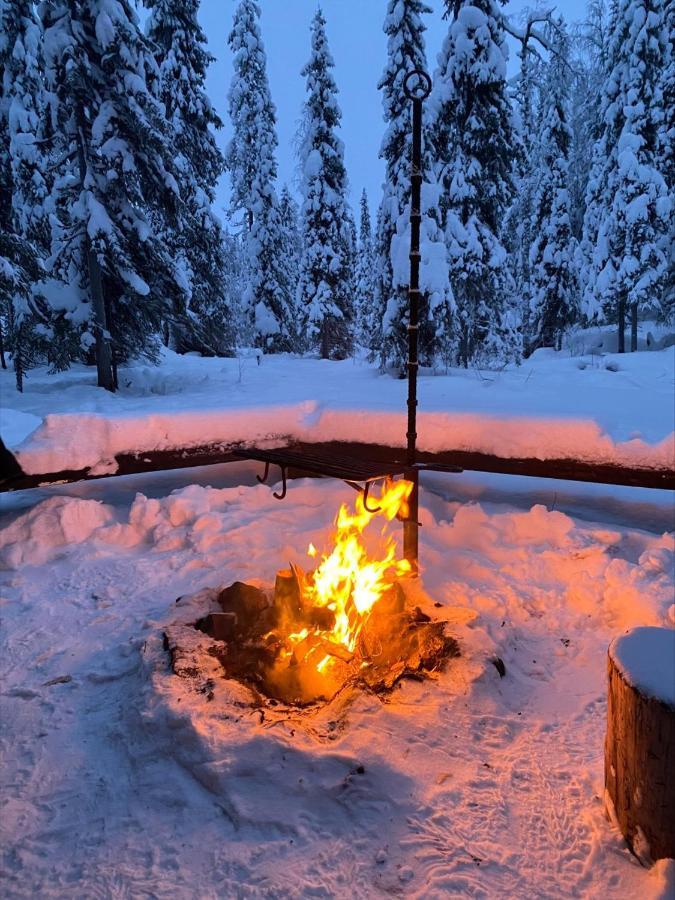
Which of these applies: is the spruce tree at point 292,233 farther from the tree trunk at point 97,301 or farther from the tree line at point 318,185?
the tree trunk at point 97,301

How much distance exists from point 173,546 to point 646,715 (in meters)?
3.96

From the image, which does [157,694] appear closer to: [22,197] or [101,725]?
[101,725]

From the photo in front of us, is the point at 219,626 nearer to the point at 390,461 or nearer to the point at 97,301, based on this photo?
the point at 390,461

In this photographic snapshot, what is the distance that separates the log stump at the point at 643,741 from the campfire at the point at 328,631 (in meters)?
1.16

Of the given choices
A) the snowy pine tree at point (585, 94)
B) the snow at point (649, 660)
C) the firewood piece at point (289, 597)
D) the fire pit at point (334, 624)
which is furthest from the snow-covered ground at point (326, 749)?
the snowy pine tree at point (585, 94)

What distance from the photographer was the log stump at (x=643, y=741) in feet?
6.37

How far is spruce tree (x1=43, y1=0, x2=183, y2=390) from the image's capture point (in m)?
9.78

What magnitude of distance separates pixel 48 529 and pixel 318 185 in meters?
20.8

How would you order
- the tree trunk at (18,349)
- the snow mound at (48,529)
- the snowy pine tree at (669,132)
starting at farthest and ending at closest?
the snowy pine tree at (669,132), the tree trunk at (18,349), the snow mound at (48,529)

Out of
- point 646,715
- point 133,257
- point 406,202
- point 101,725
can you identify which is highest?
point 406,202

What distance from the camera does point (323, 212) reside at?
2289 centimetres

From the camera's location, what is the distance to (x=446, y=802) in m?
2.38

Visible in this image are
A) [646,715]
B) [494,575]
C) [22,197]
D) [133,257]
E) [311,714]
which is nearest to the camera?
[646,715]

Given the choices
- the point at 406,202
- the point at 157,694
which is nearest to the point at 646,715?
the point at 157,694
